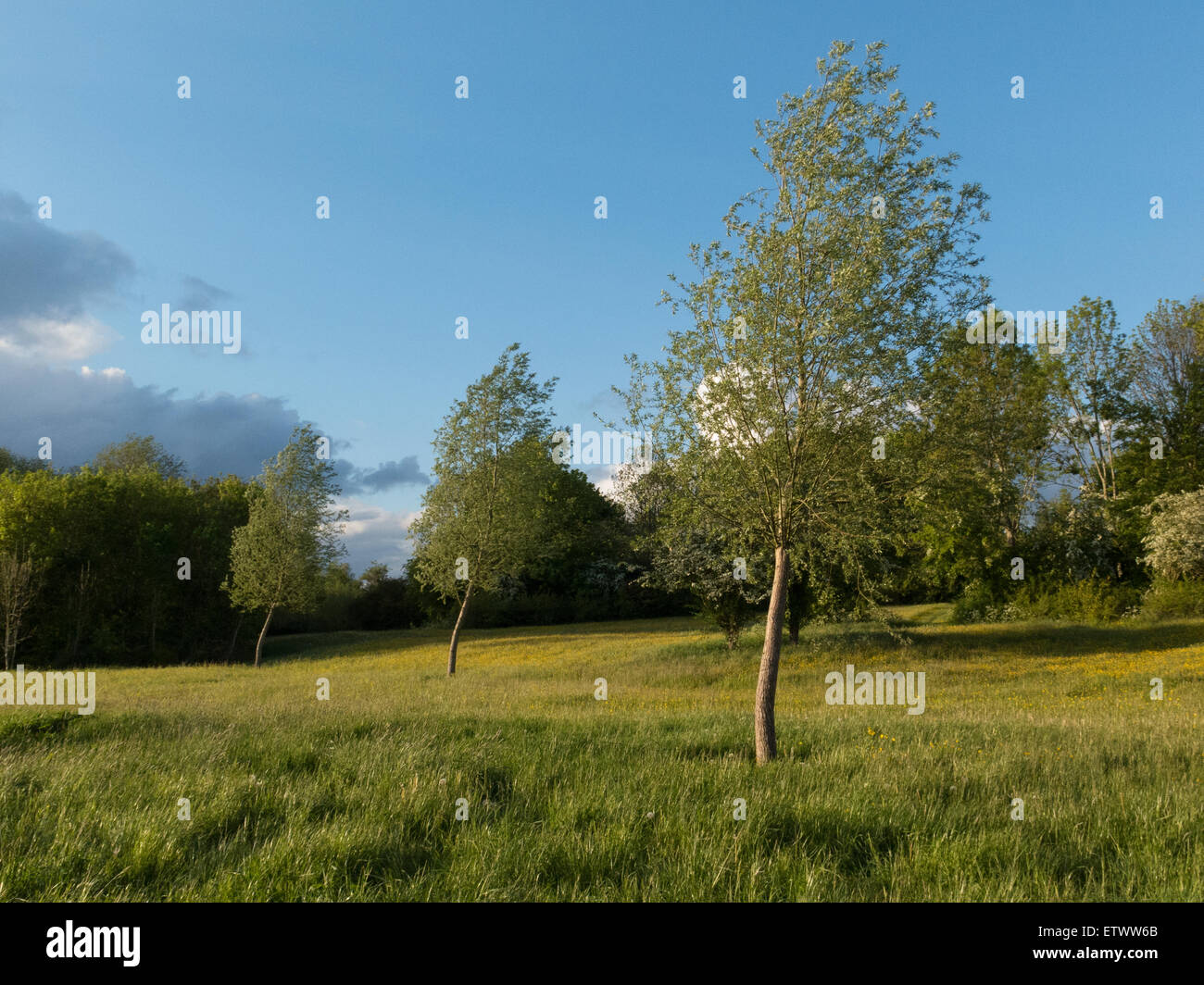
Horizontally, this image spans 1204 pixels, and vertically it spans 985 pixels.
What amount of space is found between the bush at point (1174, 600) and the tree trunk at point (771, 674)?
32.8 m

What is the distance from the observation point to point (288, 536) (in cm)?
3922

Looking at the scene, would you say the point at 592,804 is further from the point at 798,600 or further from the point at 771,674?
the point at 798,600

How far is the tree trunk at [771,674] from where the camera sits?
962 centimetres

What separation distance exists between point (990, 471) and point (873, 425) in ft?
5.95

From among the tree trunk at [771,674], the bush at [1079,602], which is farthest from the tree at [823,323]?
the bush at [1079,602]

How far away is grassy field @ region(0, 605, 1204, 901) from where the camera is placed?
4965 mm

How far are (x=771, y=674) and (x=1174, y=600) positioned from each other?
3400cm

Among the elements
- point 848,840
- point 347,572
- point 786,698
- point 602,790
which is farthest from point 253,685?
point 347,572

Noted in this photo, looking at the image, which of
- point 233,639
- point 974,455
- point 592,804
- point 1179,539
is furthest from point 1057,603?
point 233,639

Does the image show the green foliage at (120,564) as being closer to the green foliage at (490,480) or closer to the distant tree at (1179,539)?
the green foliage at (490,480)

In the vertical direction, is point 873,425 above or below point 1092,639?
above

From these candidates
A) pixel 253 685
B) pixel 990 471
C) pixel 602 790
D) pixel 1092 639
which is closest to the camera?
pixel 602 790
